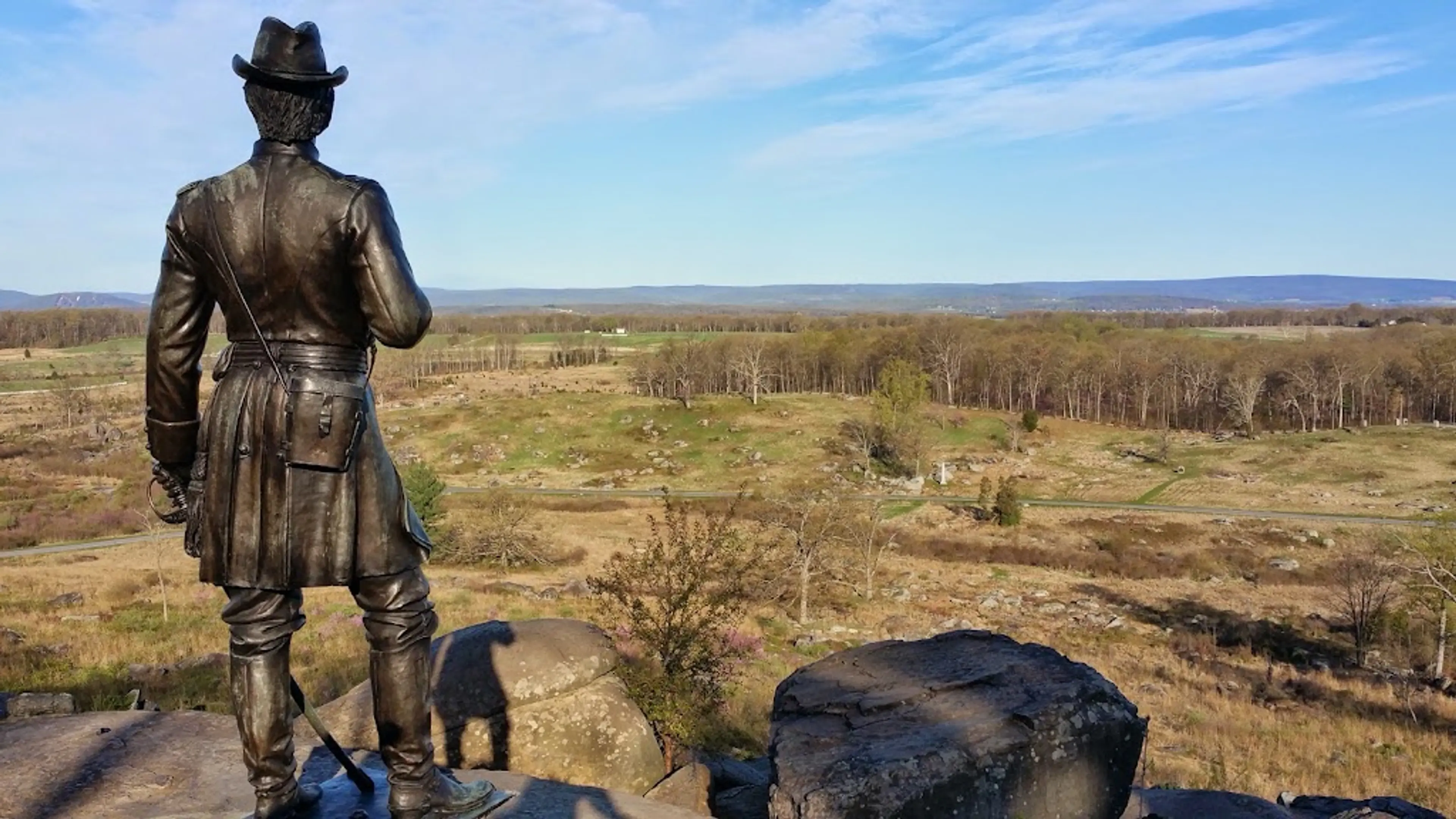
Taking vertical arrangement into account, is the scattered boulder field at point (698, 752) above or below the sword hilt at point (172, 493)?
below

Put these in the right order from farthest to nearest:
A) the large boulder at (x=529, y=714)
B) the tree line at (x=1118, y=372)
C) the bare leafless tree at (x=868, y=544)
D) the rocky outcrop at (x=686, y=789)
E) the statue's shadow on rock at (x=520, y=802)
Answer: the tree line at (x=1118, y=372), the bare leafless tree at (x=868, y=544), the large boulder at (x=529, y=714), the rocky outcrop at (x=686, y=789), the statue's shadow on rock at (x=520, y=802)

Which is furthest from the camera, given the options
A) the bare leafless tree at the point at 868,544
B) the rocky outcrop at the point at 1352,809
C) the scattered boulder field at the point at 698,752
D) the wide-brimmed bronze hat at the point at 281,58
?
the bare leafless tree at the point at 868,544

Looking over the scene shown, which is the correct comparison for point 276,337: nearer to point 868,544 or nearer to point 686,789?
point 686,789

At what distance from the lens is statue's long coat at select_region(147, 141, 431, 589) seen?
438 cm

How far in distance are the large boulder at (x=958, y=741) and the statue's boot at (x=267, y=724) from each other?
372cm

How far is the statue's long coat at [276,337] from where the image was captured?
14.4ft

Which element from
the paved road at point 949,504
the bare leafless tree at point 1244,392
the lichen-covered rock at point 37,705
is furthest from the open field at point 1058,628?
the bare leafless tree at point 1244,392

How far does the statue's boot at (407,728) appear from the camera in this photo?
4.80 meters

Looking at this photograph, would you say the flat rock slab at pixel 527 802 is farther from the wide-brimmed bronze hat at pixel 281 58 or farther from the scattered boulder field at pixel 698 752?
the wide-brimmed bronze hat at pixel 281 58

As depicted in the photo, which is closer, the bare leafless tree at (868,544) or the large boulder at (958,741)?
the large boulder at (958,741)

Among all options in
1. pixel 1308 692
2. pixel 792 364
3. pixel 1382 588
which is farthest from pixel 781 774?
pixel 792 364

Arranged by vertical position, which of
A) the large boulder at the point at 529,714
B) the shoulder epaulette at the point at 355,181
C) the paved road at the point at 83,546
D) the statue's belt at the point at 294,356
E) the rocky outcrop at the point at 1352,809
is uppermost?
the shoulder epaulette at the point at 355,181

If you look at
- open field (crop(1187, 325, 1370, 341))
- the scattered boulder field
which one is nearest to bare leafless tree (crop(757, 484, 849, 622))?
the scattered boulder field

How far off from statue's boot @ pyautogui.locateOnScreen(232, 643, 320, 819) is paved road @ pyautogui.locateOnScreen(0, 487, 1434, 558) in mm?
42300
